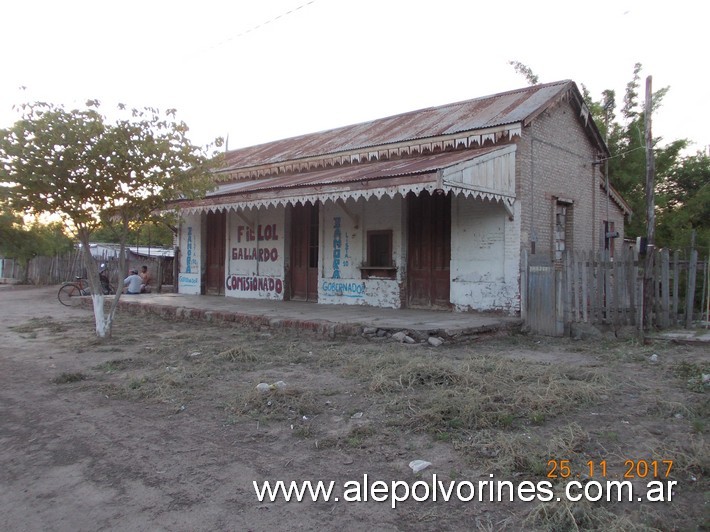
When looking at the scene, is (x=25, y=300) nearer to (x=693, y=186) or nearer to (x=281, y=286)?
(x=281, y=286)

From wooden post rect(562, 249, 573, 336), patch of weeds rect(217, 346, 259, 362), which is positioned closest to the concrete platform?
wooden post rect(562, 249, 573, 336)

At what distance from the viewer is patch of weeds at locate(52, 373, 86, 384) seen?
6.16 meters

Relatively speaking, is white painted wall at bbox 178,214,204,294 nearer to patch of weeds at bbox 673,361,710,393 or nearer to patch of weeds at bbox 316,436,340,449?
patch of weeds at bbox 316,436,340,449

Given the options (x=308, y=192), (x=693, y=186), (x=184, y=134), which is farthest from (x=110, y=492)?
(x=693, y=186)

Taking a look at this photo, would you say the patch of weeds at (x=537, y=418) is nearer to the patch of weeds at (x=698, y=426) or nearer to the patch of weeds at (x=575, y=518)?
the patch of weeds at (x=698, y=426)

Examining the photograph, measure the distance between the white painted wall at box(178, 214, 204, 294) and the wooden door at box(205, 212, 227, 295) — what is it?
0.27 m

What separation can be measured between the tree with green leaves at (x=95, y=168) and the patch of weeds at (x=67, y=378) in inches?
122

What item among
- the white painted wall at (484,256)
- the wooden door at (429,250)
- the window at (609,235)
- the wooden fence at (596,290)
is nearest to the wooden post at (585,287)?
the wooden fence at (596,290)

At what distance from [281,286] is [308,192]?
456 centimetres

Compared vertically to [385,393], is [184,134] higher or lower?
higher

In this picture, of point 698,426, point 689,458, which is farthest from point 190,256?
point 689,458

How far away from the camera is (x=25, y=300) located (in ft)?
59.6

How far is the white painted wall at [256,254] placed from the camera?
14.7 m

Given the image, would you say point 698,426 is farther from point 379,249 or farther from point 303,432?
point 379,249
